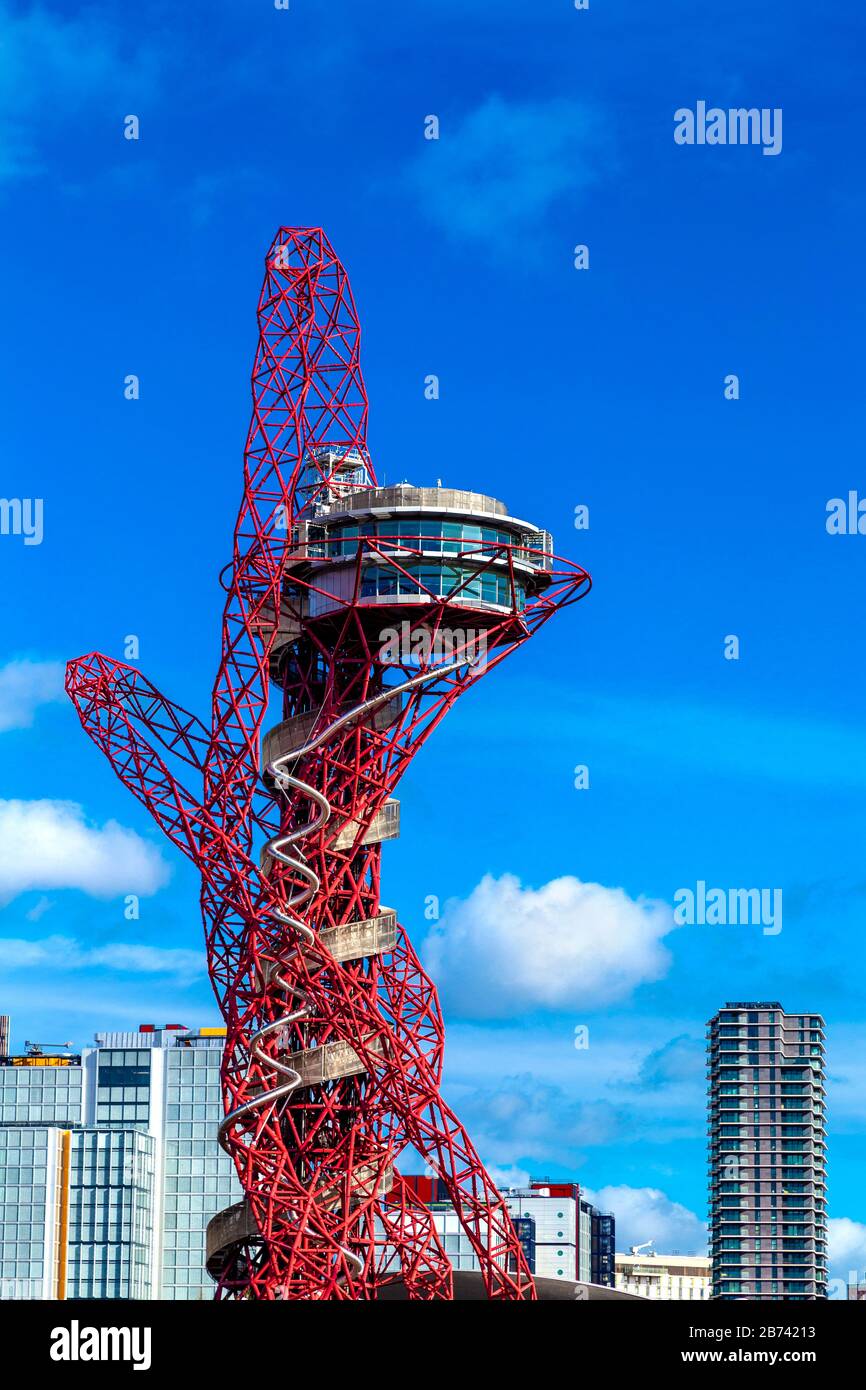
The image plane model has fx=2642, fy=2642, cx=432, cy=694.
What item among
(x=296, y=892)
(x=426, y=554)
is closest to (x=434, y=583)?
(x=426, y=554)

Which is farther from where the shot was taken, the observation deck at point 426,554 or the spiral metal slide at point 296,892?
the observation deck at point 426,554

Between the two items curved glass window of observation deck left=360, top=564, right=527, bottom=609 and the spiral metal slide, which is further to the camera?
curved glass window of observation deck left=360, top=564, right=527, bottom=609

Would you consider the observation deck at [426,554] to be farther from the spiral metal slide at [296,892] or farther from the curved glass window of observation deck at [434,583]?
the spiral metal slide at [296,892]

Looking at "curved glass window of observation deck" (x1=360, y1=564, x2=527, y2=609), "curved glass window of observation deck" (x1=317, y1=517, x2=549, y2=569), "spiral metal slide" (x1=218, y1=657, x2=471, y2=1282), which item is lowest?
"spiral metal slide" (x1=218, y1=657, x2=471, y2=1282)

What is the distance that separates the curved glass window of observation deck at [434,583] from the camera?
9788cm

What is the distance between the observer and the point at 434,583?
322 ft

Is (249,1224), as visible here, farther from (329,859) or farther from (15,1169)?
(15,1169)

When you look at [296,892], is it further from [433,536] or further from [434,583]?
[433,536]

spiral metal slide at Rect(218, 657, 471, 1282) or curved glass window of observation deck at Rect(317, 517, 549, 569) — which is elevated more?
curved glass window of observation deck at Rect(317, 517, 549, 569)

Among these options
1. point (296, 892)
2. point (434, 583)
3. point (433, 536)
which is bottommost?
point (296, 892)

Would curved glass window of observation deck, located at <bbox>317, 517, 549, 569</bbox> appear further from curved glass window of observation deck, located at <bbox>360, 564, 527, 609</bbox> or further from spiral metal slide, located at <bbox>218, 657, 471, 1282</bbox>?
spiral metal slide, located at <bbox>218, 657, 471, 1282</bbox>

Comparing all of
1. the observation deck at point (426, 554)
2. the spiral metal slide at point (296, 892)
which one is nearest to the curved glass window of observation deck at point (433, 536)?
the observation deck at point (426, 554)

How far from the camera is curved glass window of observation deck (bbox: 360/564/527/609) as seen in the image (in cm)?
9788

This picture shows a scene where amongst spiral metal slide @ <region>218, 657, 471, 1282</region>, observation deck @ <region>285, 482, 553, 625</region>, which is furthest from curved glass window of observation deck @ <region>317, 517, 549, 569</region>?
spiral metal slide @ <region>218, 657, 471, 1282</region>
